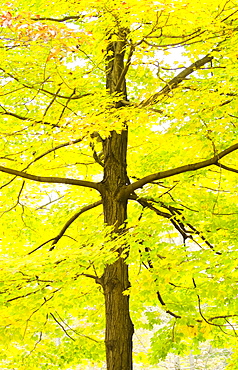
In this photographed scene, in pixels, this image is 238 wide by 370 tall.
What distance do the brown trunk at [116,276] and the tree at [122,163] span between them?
0.01m

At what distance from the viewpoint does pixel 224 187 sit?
6836 mm

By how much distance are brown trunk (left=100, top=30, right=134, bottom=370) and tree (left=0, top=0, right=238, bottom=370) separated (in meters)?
0.01

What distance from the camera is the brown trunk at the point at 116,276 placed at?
555 centimetres

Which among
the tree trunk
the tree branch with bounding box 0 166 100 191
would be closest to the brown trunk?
the tree trunk

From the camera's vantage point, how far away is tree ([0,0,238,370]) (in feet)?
14.1

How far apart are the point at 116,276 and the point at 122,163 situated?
5.08ft

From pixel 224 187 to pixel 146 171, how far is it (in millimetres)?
1403

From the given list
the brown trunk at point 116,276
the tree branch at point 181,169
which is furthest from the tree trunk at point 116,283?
the tree branch at point 181,169

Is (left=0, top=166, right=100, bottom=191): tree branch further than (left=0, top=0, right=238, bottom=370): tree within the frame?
Yes

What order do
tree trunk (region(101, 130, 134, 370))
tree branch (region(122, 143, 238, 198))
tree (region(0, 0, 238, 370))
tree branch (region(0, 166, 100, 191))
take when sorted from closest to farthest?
tree (region(0, 0, 238, 370)) < tree branch (region(122, 143, 238, 198)) < tree branch (region(0, 166, 100, 191)) < tree trunk (region(101, 130, 134, 370))

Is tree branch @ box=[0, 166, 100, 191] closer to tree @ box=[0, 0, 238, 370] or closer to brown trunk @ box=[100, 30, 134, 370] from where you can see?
tree @ box=[0, 0, 238, 370]

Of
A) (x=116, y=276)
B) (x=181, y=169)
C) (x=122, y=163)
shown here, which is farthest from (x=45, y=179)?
(x=181, y=169)

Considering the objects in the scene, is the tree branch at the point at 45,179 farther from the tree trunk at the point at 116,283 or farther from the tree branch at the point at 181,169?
the tree branch at the point at 181,169

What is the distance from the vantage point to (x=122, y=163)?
Result: 598 centimetres
